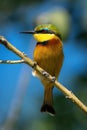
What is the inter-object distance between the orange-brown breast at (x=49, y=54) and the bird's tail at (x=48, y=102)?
0.61 ft

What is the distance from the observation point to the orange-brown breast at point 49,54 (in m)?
2.25

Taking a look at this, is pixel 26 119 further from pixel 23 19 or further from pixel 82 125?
pixel 23 19

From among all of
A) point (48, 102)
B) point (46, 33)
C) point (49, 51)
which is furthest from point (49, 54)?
point (48, 102)

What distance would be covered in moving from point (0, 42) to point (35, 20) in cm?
77

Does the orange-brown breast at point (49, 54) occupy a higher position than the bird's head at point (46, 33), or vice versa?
the bird's head at point (46, 33)

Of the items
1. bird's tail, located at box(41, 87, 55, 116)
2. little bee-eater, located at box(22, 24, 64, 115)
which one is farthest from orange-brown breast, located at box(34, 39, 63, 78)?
bird's tail, located at box(41, 87, 55, 116)

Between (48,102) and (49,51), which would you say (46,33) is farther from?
(48,102)

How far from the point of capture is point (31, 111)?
2205 millimetres

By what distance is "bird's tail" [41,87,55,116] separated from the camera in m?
2.06

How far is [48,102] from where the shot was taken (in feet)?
7.52

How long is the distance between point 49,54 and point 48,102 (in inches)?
11.0

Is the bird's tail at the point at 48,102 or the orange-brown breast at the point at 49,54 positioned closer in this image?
the bird's tail at the point at 48,102

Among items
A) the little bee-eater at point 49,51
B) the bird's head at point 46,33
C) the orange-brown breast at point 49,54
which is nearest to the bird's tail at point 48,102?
the little bee-eater at point 49,51

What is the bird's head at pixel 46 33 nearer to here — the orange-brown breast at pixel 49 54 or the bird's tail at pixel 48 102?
the orange-brown breast at pixel 49 54
